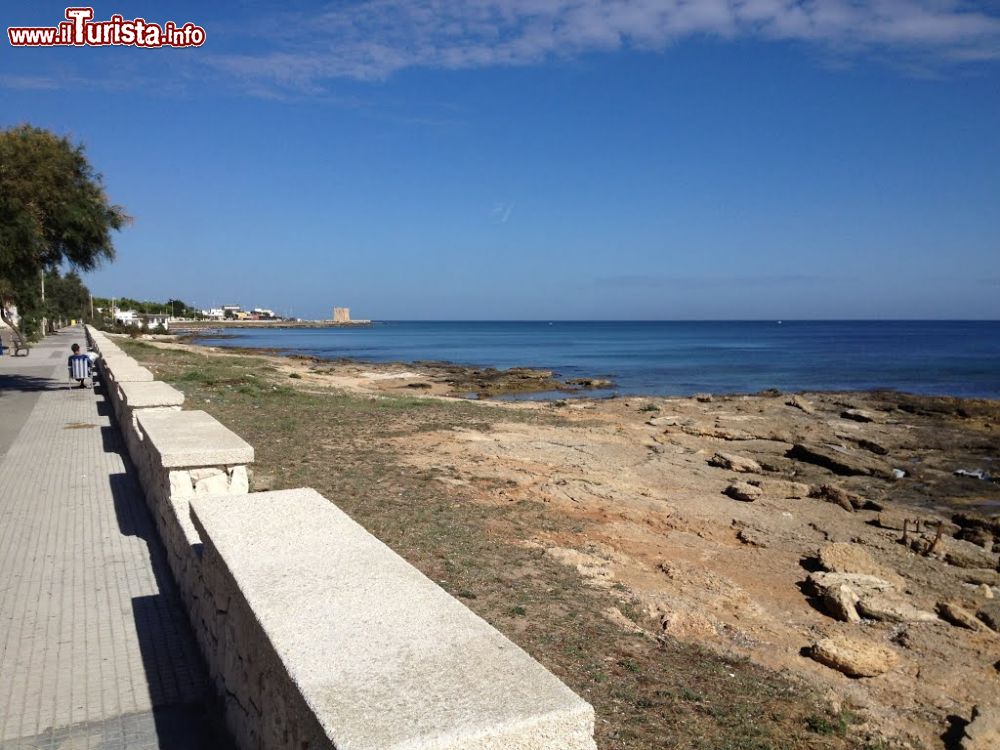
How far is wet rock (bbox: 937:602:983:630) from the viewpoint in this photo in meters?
6.59

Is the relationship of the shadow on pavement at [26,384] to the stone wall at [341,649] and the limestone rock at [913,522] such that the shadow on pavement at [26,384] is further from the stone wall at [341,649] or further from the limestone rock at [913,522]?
the limestone rock at [913,522]

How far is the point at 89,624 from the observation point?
14.9 feet

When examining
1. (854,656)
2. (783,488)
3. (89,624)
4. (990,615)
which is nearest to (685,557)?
(854,656)

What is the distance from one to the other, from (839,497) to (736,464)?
7.55ft

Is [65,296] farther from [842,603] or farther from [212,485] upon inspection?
[842,603]

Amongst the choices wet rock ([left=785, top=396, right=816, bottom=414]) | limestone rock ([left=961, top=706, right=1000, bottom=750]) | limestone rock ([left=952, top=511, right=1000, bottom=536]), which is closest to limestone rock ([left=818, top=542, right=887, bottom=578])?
limestone rock ([left=961, top=706, right=1000, bottom=750])

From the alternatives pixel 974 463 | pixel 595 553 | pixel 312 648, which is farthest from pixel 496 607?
pixel 974 463

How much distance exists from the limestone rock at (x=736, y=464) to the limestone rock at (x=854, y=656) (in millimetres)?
8140

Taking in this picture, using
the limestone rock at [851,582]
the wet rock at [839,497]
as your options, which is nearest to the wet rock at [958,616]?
the limestone rock at [851,582]

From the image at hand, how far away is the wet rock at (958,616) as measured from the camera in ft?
21.6

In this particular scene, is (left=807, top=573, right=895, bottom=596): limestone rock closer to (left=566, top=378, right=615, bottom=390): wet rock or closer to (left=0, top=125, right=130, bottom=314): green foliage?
(left=0, top=125, right=130, bottom=314): green foliage

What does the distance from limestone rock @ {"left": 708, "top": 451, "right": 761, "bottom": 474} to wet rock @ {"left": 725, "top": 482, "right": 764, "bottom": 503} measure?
194cm

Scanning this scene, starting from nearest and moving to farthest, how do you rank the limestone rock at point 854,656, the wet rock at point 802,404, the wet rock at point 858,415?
the limestone rock at point 854,656 → the wet rock at point 858,415 → the wet rock at point 802,404

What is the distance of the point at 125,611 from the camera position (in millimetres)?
4734
